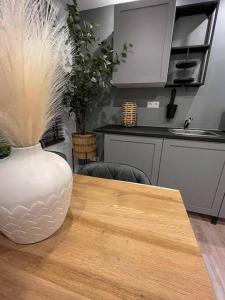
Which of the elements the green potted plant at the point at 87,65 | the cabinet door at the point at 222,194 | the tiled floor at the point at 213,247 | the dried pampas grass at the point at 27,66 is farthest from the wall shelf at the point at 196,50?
the dried pampas grass at the point at 27,66

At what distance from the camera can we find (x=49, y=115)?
0.43 metres

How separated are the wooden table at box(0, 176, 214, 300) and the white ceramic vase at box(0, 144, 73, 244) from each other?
0.20 ft

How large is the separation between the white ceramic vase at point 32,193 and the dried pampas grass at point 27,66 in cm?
5

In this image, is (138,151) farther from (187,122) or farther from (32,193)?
(32,193)

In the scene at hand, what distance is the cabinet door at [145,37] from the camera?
147 centimetres

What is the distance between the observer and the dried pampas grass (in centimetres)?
33

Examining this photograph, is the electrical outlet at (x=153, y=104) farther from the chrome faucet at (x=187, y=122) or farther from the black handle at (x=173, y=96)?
the chrome faucet at (x=187, y=122)

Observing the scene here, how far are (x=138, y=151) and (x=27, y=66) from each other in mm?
1444

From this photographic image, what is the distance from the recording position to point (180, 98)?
1.94 metres

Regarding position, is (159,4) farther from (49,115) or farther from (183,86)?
(49,115)

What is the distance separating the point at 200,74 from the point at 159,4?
0.85 m

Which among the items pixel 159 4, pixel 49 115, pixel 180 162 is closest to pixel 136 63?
pixel 159 4

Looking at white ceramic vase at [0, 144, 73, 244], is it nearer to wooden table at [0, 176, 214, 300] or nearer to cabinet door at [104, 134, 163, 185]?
wooden table at [0, 176, 214, 300]

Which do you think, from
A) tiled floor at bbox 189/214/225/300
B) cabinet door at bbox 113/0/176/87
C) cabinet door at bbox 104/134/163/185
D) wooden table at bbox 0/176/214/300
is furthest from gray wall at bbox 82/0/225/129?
wooden table at bbox 0/176/214/300
